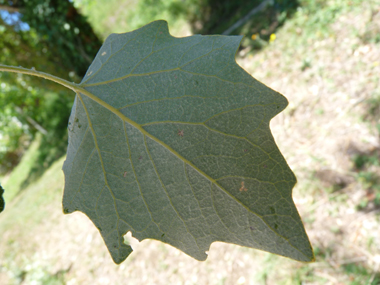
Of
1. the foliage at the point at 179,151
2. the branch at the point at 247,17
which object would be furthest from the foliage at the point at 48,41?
the foliage at the point at 179,151

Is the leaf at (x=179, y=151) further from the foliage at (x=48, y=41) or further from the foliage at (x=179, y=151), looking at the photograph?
the foliage at (x=48, y=41)

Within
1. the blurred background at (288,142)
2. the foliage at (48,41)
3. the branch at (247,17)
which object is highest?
the foliage at (48,41)

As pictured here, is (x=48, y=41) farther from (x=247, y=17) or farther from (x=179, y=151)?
(x=179, y=151)

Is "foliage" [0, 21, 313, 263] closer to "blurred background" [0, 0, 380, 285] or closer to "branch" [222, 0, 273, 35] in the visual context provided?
"blurred background" [0, 0, 380, 285]

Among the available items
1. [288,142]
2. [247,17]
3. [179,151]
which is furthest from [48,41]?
[179,151]

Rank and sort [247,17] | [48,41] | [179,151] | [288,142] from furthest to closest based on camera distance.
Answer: [247,17] → [48,41] → [288,142] → [179,151]

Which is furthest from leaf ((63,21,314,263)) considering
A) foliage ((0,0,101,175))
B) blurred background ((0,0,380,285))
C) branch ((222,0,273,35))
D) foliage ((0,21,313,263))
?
branch ((222,0,273,35))

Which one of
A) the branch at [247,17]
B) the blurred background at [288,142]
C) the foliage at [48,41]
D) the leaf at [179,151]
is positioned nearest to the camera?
the leaf at [179,151]

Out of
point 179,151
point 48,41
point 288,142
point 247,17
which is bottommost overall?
point 288,142
